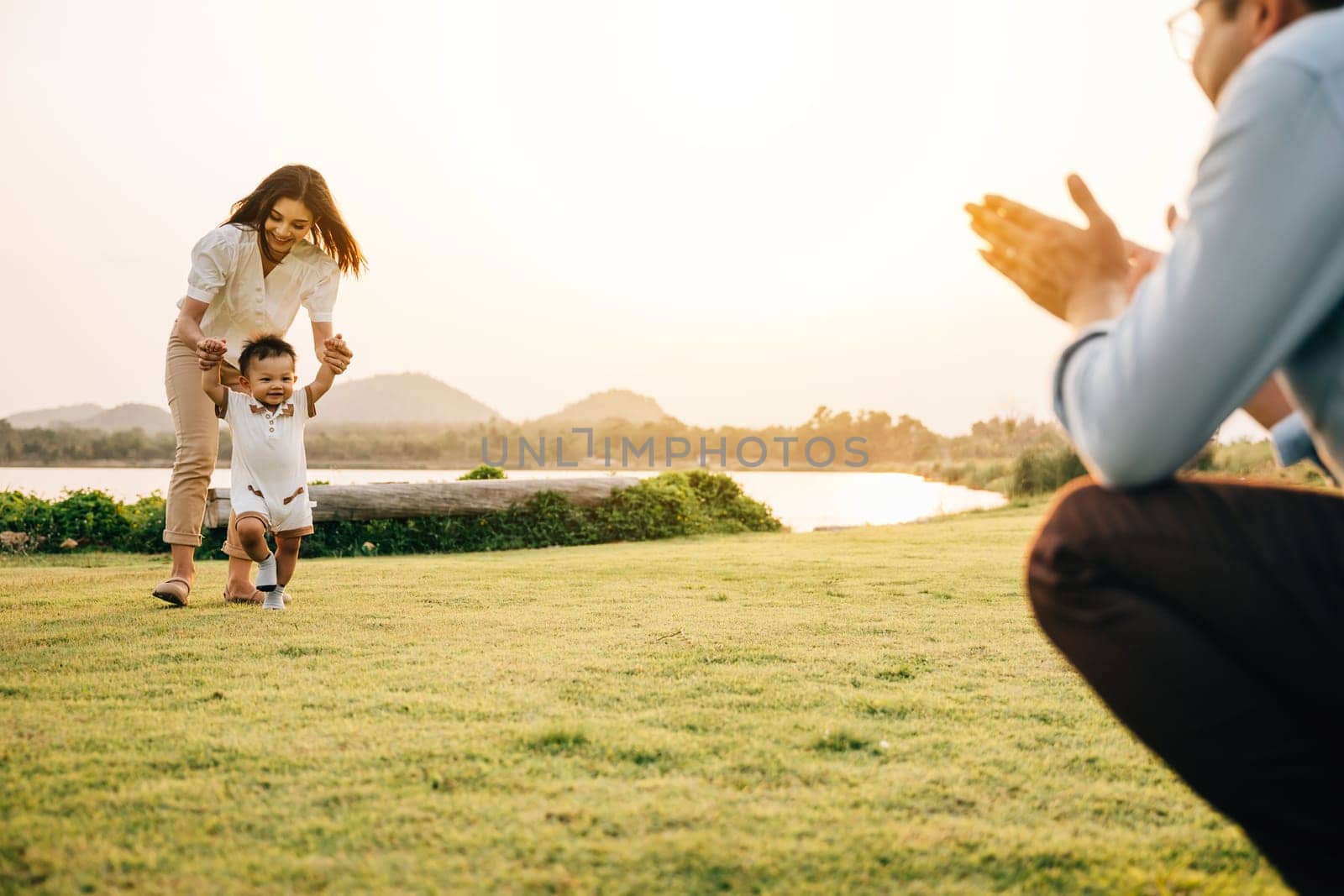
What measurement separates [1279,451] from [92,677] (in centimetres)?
335

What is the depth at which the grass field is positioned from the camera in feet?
5.54

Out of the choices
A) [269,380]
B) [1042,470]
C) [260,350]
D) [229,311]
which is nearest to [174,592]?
[269,380]

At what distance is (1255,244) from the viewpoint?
43.9 inches

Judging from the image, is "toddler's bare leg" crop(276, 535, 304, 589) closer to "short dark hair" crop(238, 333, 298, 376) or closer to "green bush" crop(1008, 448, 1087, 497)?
"short dark hair" crop(238, 333, 298, 376)

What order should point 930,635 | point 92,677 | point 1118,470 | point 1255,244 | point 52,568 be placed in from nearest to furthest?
1. point 1255,244
2. point 1118,470
3. point 92,677
4. point 930,635
5. point 52,568

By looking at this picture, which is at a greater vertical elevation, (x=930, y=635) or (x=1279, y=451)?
(x=1279, y=451)

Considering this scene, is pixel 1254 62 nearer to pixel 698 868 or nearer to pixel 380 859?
pixel 698 868

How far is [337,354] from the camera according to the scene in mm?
5105

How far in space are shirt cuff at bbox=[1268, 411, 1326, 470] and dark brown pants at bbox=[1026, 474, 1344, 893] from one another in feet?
0.91

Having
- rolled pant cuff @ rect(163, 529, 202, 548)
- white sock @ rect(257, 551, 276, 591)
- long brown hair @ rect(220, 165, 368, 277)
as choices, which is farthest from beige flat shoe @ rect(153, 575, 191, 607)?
long brown hair @ rect(220, 165, 368, 277)

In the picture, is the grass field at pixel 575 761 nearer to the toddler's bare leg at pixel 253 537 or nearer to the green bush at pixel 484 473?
the toddler's bare leg at pixel 253 537

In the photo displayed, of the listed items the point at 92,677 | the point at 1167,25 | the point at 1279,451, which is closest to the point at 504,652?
the point at 92,677

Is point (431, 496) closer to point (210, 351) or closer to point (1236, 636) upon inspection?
point (210, 351)

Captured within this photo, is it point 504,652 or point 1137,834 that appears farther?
point 504,652
